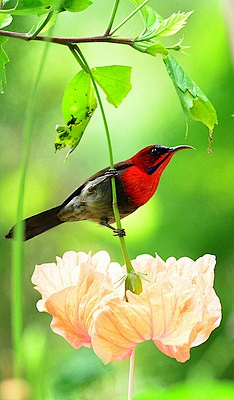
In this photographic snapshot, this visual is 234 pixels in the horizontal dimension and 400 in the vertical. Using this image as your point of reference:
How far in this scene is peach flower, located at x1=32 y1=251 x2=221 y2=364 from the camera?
248 millimetres

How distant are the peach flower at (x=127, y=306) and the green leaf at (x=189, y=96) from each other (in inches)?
2.4

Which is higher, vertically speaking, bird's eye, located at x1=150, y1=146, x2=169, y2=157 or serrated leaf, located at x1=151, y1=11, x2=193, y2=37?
serrated leaf, located at x1=151, y1=11, x2=193, y2=37

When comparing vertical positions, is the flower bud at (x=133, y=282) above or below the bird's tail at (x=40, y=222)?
below

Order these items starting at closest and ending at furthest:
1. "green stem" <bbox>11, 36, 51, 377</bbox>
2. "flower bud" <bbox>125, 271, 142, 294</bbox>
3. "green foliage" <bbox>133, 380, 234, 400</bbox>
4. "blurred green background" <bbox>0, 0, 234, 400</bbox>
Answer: "green stem" <bbox>11, 36, 51, 377</bbox> < "flower bud" <bbox>125, 271, 142, 294</bbox> < "green foliage" <bbox>133, 380, 234, 400</bbox> < "blurred green background" <bbox>0, 0, 234, 400</bbox>

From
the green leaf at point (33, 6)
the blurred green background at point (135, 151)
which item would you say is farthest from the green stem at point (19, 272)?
the blurred green background at point (135, 151)

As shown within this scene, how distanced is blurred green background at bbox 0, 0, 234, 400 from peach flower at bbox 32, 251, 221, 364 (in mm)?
825

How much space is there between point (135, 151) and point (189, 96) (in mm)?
955

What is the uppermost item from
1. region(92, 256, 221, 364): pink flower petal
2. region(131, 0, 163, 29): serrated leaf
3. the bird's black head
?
region(131, 0, 163, 29): serrated leaf

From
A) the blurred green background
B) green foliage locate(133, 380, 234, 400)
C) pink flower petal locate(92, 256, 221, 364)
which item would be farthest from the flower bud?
Result: the blurred green background

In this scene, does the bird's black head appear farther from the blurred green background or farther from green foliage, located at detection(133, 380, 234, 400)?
the blurred green background

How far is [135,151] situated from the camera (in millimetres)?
1231

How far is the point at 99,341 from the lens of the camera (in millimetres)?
249

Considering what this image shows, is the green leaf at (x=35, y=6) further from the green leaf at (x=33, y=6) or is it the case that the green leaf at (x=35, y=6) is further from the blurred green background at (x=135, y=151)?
the blurred green background at (x=135, y=151)

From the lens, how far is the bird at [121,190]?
28cm
